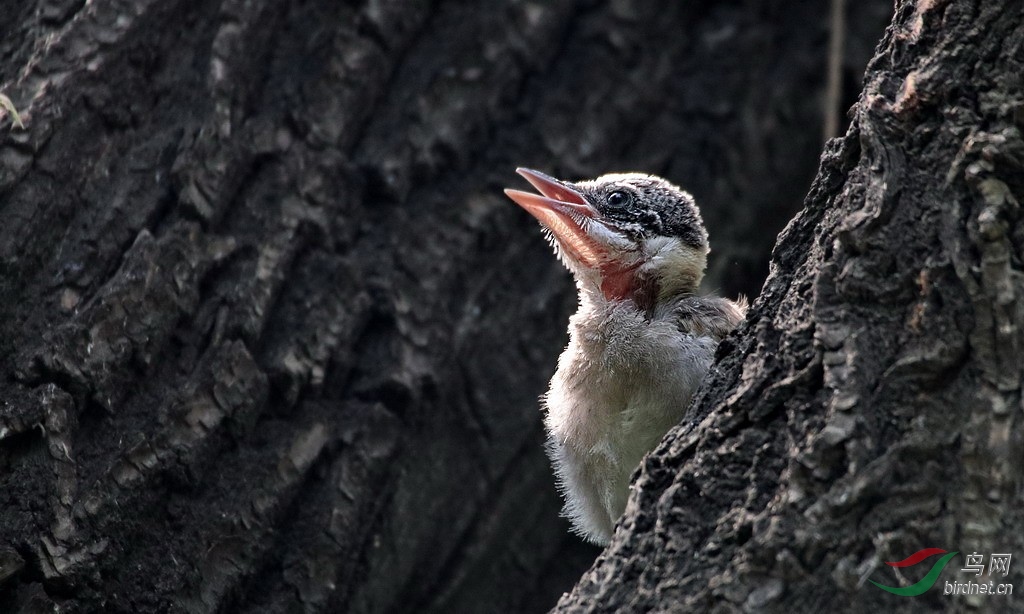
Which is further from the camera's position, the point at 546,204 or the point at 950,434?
the point at 546,204

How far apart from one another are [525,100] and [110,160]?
2.16 m

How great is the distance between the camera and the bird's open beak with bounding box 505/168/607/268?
14.5ft

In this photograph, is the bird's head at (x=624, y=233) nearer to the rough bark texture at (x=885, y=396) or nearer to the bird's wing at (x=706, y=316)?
the bird's wing at (x=706, y=316)

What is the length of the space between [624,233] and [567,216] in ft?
0.88

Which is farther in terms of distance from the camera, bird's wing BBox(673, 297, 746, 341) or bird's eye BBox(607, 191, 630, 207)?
bird's eye BBox(607, 191, 630, 207)

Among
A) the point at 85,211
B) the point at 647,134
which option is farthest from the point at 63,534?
the point at 647,134

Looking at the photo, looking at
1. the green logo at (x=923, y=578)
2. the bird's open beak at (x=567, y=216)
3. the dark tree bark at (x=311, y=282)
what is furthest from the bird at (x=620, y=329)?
the green logo at (x=923, y=578)

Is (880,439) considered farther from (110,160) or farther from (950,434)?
(110,160)

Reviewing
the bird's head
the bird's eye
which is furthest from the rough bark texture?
the bird's eye

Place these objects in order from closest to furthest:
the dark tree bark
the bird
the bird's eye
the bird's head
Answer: the dark tree bark
the bird
the bird's head
the bird's eye

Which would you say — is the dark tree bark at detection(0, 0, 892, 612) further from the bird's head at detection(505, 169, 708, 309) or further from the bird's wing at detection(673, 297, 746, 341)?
the bird's wing at detection(673, 297, 746, 341)

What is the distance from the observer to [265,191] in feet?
13.9

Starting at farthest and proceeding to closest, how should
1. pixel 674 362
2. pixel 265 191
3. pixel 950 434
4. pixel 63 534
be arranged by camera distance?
pixel 265 191, pixel 674 362, pixel 63 534, pixel 950 434

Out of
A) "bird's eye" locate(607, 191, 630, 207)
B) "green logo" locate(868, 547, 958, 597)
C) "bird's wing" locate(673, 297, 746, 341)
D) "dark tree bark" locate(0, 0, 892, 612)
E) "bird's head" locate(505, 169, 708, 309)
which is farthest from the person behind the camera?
"bird's eye" locate(607, 191, 630, 207)
